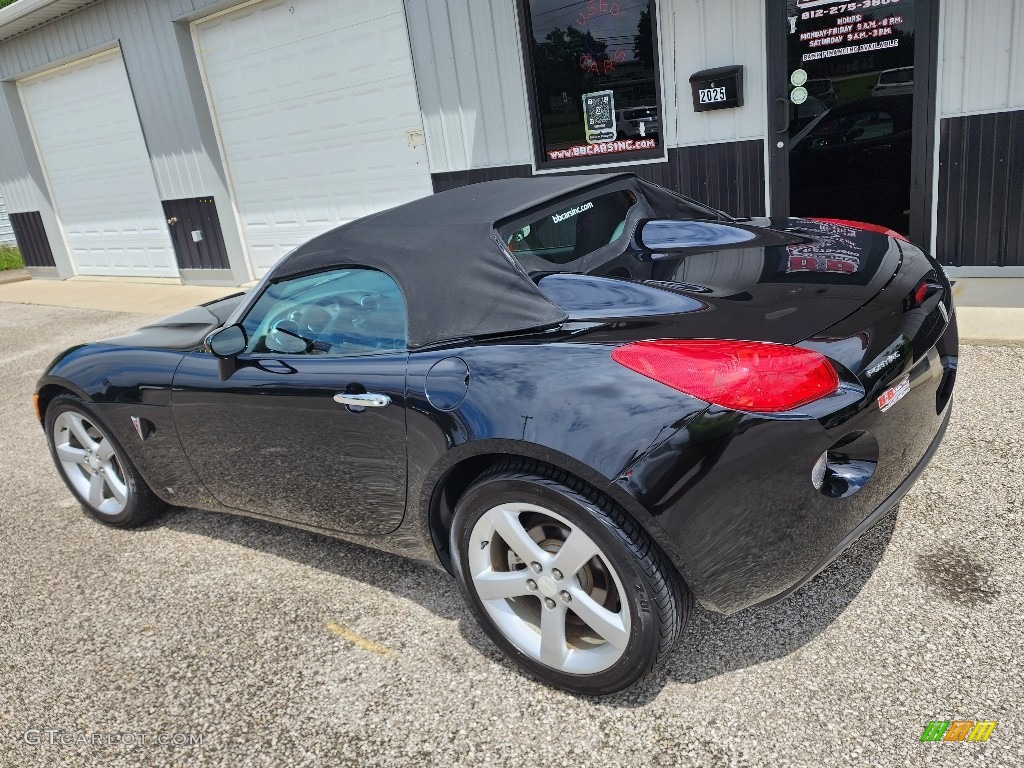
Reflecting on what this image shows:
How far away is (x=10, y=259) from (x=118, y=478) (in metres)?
15.9

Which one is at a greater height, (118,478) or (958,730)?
(118,478)

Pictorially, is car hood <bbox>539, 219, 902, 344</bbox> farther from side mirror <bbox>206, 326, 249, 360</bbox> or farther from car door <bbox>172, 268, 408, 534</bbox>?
side mirror <bbox>206, 326, 249, 360</bbox>

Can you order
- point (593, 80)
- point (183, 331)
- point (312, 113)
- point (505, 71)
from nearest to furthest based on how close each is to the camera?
1. point (183, 331)
2. point (593, 80)
3. point (505, 71)
4. point (312, 113)

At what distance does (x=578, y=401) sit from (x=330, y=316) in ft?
3.93

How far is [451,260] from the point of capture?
257 cm

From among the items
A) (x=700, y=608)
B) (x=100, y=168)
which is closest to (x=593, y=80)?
Answer: (x=700, y=608)

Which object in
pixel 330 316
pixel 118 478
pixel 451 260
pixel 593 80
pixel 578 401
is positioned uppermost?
pixel 593 80

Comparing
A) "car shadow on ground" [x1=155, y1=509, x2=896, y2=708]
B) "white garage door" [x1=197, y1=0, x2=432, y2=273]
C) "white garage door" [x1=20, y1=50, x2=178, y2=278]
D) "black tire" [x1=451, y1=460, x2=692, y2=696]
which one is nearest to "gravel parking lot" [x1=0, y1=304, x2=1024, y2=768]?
"car shadow on ground" [x1=155, y1=509, x2=896, y2=708]

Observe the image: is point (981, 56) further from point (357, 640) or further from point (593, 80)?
point (357, 640)

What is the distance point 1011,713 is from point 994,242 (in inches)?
194

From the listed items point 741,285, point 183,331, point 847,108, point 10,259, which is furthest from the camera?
point 10,259

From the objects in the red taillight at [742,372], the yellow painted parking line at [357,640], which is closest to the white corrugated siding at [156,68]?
the yellow painted parking line at [357,640]

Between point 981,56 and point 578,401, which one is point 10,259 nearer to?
point 981,56

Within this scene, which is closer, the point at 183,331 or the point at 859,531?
the point at 859,531
